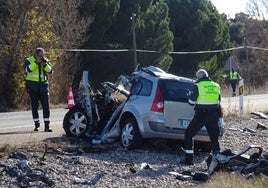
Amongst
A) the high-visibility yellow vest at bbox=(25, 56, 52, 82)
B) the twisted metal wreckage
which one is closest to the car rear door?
the twisted metal wreckage

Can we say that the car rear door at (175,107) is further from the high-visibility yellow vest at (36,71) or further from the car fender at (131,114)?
the high-visibility yellow vest at (36,71)

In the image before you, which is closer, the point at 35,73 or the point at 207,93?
the point at 207,93

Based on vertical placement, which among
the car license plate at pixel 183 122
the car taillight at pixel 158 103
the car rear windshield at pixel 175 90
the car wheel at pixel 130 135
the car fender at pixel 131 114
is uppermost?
the car rear windshield at pixel 175 90

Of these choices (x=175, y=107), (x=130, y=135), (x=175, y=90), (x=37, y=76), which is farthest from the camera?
(x=37, y=76)

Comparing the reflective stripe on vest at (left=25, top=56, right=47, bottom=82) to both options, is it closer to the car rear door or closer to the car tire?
the car rear door

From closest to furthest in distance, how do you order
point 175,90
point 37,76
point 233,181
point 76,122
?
point 233,181, point 175,90, point 76,122, point 37,76

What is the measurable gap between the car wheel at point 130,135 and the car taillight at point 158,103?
55 centimetres

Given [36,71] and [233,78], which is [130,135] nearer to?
[36,71]

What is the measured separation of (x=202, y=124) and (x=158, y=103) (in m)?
1.00

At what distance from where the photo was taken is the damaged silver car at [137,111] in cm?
1243

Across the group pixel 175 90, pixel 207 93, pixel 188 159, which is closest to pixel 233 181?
pixel 188 159

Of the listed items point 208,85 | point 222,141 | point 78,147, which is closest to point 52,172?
point 78,147

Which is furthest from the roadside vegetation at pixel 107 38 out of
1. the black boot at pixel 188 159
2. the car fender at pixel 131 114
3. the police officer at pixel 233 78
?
the black boot at pixel 188 159

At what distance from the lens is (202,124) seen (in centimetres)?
1192
